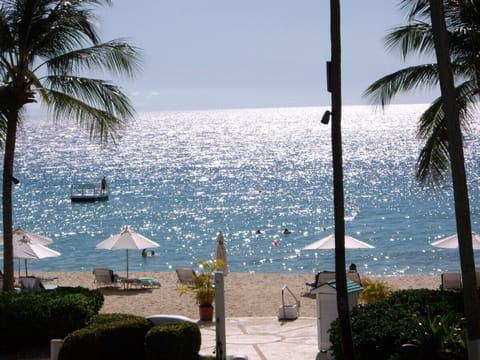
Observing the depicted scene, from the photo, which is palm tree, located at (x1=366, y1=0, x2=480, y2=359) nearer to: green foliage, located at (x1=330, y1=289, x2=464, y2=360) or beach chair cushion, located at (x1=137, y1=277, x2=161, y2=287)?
green foliage, located at (x1=330, y1=289, x2=464, y2=360)

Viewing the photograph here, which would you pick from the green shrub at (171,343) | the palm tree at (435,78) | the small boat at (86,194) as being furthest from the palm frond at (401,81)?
the small boat at (86,194)

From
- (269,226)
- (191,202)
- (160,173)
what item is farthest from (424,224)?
(160,173)

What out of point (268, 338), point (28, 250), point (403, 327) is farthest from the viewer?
point (28, 250)

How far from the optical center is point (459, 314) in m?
9.64

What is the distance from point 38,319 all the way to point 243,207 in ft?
178

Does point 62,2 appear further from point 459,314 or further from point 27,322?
point 459,314

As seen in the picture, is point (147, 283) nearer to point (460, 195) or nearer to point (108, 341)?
point (108, 341)

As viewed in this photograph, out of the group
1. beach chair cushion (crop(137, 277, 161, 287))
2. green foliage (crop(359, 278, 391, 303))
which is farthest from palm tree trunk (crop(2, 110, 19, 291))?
beach chair cushion (crop(137, 277, 161, 287))

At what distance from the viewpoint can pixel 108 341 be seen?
10891 millimetres

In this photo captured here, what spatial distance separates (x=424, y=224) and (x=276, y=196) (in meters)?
22.0

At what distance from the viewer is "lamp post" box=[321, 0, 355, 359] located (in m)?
9.21

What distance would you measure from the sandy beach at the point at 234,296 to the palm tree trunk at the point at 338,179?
7.77 metres

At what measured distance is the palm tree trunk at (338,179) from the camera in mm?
9211

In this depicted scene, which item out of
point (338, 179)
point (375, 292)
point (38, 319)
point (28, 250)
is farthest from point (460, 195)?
point (28, 250)
